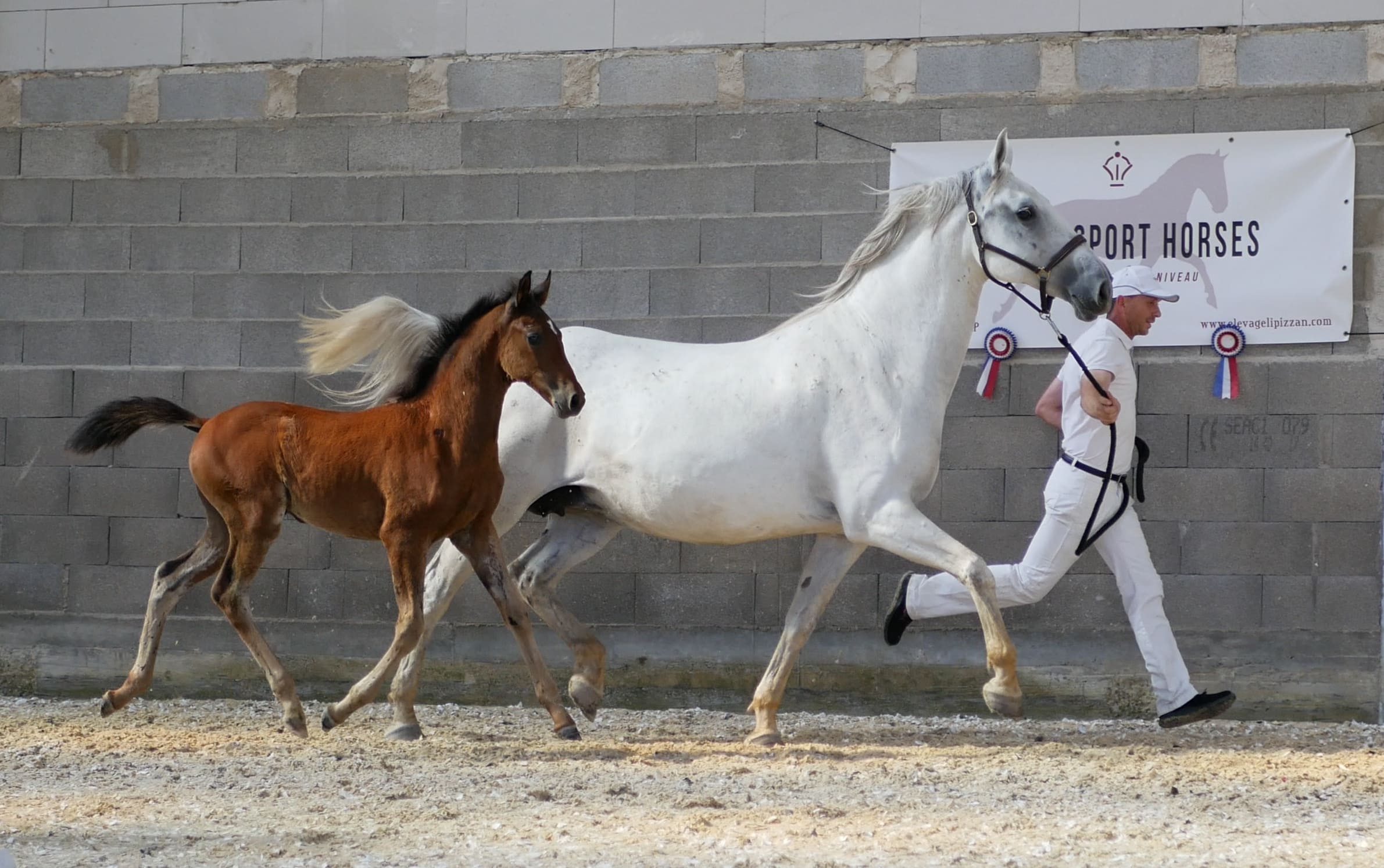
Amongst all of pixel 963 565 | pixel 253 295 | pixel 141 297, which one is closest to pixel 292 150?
pixel 253 295

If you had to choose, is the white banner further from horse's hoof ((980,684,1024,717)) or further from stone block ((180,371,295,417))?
stone block ((180,371,295,417))

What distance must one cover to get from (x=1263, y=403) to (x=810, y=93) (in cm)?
248

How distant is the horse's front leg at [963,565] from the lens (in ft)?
17.2

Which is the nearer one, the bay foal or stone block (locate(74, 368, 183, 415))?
the bay foal

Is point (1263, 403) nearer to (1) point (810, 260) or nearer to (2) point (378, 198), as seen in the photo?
(1) point (810, 260)

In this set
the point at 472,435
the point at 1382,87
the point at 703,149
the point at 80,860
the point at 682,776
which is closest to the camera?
the point at 80,860

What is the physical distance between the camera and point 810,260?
277 inches

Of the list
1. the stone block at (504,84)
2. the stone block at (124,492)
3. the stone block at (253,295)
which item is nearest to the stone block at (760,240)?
the stone block at (504,84)

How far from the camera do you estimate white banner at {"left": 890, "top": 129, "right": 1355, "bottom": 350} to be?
665 cm

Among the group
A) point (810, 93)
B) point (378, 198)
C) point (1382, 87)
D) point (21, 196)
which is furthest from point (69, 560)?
point (1382, 87)

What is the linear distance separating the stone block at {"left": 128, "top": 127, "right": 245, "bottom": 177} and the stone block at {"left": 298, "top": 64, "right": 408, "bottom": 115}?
0.43 meters

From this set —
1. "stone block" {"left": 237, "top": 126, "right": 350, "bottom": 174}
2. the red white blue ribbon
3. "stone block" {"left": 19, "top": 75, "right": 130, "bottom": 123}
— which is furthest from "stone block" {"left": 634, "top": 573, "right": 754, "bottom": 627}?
"stone block" {"left": 19, "top": 75, "right": 130, "bottom": 123}

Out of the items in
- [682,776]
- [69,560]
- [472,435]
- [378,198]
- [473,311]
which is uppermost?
[378,198]

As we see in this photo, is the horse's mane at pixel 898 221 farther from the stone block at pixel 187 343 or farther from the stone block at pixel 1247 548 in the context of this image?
the stone block at pixel 187 343
